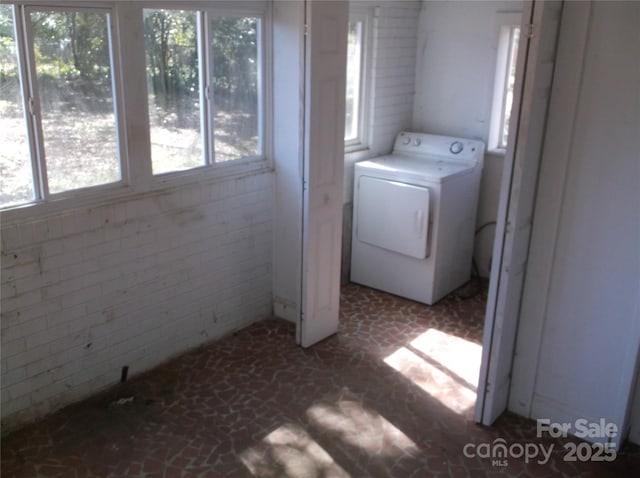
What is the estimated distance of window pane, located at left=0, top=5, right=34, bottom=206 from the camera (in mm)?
2824

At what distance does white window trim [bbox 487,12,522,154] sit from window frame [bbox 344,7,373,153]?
3.39 ft

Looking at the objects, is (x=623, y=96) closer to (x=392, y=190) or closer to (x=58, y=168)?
(x=392, y=190)

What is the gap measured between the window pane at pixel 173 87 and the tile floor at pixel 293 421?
1.34m

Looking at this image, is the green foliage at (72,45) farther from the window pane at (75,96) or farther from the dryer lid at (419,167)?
the dryer lid at (419,167)

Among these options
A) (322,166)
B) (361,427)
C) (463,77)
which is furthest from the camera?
(463,77)

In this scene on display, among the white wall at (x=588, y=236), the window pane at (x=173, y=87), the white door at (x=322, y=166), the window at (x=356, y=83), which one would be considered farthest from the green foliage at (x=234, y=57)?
the white wall at (x=588, y=236)

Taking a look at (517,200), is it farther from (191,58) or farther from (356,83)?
(356,83)

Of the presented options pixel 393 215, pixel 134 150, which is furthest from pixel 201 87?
pixel 393 215

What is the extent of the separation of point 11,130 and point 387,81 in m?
3.12

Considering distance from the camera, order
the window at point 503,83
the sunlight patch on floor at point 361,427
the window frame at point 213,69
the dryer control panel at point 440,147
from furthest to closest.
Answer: the dryer control panel at point 440,147
the window at point 503,83
the window frame at point 213,69
the sunlight patch on floor at point 361,427

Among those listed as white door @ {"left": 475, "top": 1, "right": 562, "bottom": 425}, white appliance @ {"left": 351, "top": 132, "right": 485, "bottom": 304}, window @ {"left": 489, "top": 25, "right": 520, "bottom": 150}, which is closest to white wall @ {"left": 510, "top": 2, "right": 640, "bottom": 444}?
white door @ {"left": 475, "top": 1, "right": 562, "bottom": 425}

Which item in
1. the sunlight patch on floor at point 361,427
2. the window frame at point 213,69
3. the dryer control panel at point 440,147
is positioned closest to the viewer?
the sunlight patch on floor at point 361,427

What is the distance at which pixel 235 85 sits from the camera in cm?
398

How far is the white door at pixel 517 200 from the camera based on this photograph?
280 cm
